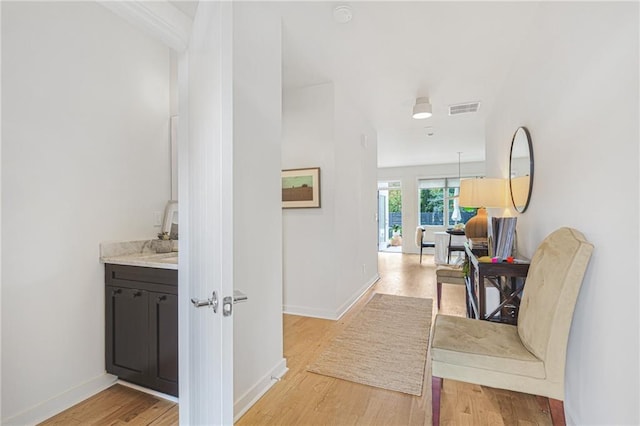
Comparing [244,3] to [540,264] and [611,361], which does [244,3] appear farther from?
[611,361]

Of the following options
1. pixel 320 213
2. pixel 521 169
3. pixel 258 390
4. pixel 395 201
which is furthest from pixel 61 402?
pixel 395 201

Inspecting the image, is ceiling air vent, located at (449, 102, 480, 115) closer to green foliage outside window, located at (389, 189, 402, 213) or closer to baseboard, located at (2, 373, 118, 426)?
baseboard, located at (2, 373, 118, 426)

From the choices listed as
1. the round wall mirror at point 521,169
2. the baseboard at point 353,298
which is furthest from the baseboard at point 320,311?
the round wall mirror at point 521,169

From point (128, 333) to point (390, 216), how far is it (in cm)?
871

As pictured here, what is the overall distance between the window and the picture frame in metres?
6.29

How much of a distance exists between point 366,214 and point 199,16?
3.74 meters

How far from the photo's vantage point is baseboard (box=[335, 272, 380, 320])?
339 centimetres

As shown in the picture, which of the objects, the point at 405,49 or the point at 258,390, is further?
the point at 405,49

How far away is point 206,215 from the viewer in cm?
117

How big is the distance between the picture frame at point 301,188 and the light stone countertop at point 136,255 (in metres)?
1.43

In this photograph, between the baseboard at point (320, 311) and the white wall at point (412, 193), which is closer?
the baseboard at point (320, 311)

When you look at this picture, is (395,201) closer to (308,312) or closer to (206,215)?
(308,312)

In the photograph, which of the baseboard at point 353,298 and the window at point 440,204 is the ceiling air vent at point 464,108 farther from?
the window at point 440,204

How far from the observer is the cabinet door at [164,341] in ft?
5.72
